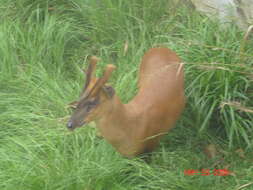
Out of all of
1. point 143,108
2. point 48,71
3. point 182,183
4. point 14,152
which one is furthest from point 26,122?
point 182,183

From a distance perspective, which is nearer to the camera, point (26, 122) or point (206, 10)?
point (26, 122)

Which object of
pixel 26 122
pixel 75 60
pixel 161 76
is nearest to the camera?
pixel 161 76

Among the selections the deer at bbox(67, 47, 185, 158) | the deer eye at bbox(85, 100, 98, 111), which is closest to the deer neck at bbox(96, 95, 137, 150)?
the deer at bbox(67, 47, 185, 158)

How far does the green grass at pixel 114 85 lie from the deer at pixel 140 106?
17cm

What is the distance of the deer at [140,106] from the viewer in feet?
10.2

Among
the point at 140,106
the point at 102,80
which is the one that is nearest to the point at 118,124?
the point at 140,106

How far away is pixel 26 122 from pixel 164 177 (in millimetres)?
1182

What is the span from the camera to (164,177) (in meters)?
3.46

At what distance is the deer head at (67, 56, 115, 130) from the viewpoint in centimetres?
306

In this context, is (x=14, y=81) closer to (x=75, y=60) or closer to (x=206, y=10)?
(x=75, y=60)

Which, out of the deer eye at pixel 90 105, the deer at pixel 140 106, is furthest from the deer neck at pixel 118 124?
the deer eye at pixel 90 105

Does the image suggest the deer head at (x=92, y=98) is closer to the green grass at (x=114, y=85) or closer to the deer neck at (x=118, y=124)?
the deer neck at (x=118, y=124)

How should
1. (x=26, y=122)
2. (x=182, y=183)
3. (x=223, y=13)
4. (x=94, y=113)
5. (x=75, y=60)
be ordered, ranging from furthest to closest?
1. (x=75, y=60)
2. (x=223, y=13)
3. (x=26, y=122)
4. (x=182, y=183)
5. (x=94, y=113)

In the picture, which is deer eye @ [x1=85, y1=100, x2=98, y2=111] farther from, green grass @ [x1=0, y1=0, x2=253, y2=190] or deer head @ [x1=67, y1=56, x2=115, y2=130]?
green grass @ [x1=0, y1=0, x2=253, y2=190]
